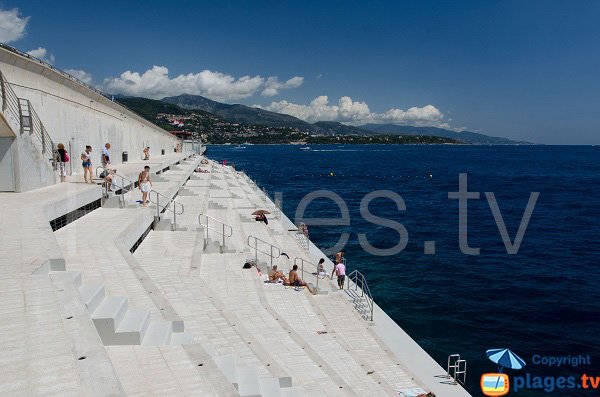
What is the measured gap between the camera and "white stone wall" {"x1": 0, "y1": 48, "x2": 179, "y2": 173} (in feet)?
49.0

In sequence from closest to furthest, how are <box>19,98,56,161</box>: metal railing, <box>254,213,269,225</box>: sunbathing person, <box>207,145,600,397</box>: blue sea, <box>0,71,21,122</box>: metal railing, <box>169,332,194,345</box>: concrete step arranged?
<box>169,332,194,345</box>: concrete step, <box>0,71,21,122</box>: metal railing, <box>207,145,600,397</box>: blue sea, <box>19,98,56,161</box>: metal railing, <box>254,213,269,225</box>: sunbathing person

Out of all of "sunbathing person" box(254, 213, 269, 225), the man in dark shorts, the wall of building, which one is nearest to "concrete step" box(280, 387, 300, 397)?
the man in dark shorts

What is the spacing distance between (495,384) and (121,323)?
31.9 ft

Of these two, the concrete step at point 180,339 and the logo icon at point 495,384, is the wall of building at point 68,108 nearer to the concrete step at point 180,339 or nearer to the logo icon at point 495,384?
the concrete step at point 180,339

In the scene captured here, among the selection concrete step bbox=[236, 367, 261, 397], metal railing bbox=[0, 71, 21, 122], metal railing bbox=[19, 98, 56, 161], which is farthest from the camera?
metal railing bbox=[19, 98, 56, 161]

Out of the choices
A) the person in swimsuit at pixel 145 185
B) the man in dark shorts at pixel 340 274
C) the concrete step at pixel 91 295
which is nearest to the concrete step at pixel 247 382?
the concrete step at pixel 91 295

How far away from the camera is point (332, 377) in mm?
8312

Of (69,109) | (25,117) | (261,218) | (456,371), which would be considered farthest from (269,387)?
(69,109)

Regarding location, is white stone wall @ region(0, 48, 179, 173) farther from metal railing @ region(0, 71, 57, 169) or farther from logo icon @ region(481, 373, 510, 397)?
logo icon @ region(481, 373, 510, 397)

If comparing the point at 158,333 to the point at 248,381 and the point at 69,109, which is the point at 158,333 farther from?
the point at 69,109

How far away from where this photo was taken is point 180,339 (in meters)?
6.30

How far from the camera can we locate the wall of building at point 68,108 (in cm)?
1484

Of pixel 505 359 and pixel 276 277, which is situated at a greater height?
pixel 276 277

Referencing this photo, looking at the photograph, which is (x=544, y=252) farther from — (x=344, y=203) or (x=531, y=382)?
(x=344, y=203)
